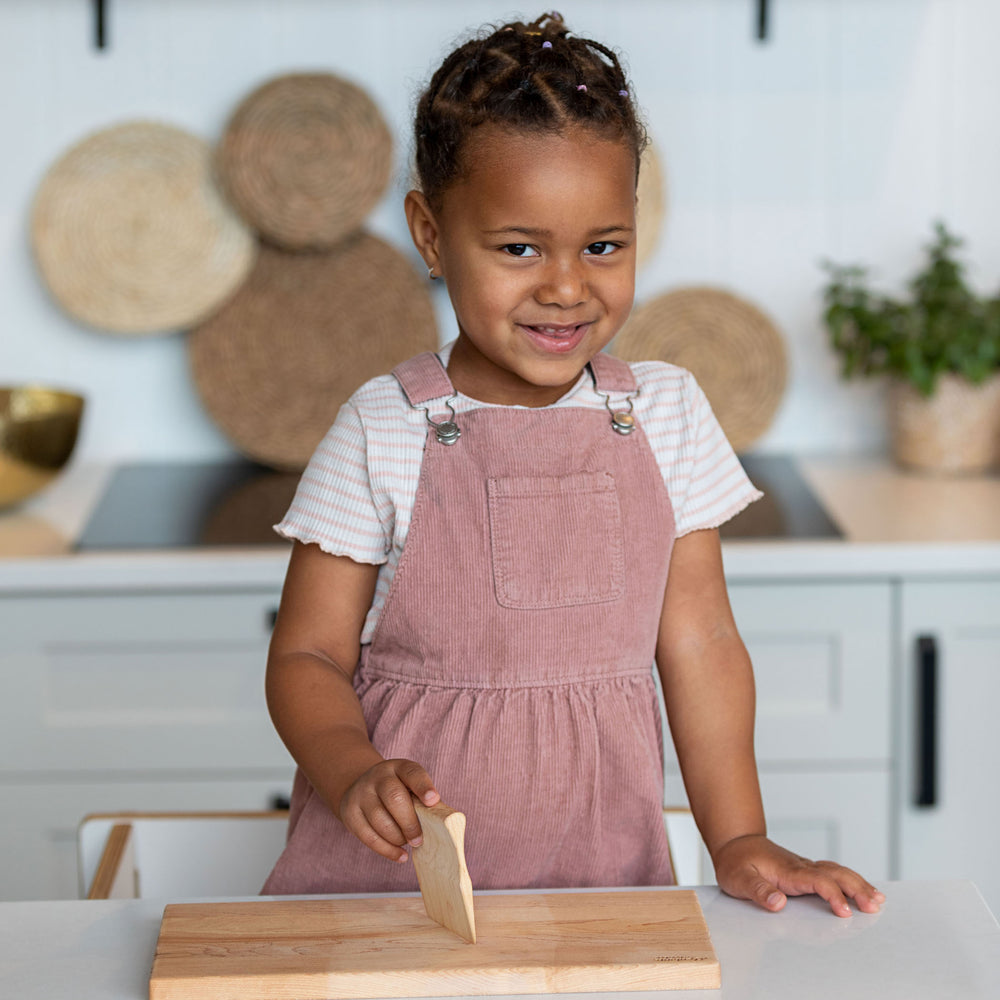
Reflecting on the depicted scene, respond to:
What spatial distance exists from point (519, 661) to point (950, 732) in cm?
83

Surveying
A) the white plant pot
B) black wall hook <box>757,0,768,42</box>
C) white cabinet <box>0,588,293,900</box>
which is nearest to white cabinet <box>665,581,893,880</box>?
the white plant pot

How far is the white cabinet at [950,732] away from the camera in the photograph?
153cm

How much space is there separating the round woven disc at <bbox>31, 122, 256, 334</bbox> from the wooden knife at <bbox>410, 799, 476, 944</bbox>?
1300mm

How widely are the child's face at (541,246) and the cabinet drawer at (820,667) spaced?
0.72 m

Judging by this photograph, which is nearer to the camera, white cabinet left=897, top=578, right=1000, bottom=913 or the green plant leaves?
white cabinet left=897, top=578, right=1000, bottom=913

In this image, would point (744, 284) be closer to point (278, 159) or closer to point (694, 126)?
point (694, 126)

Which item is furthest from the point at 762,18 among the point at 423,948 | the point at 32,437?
the point at 423,948

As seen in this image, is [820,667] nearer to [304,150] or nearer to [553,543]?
[553,543]

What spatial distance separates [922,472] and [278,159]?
93 cm

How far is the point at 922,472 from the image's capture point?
1.86 meters

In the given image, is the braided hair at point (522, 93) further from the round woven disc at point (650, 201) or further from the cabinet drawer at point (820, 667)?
the round woven disc at point (650, 201)

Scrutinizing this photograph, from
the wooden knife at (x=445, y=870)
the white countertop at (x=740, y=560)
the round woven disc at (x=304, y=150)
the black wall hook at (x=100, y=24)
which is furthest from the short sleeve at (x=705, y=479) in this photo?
the black wall hook at (x=100, y=24)

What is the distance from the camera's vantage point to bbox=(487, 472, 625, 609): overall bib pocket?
910 mm

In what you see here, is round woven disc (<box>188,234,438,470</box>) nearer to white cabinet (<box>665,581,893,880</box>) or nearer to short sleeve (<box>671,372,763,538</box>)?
white cabinet (<box>665,581,893,880</box>)
